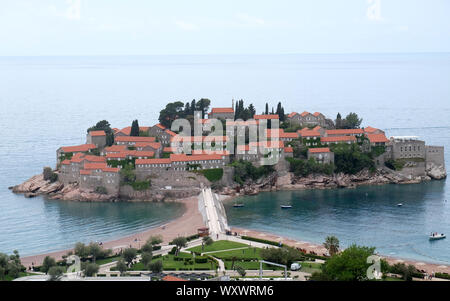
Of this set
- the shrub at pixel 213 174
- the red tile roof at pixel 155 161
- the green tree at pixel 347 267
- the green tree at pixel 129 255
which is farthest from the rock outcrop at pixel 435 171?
the green tree at pixel 129 255

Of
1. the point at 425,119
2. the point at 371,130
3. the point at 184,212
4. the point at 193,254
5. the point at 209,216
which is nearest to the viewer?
the point at 193,254

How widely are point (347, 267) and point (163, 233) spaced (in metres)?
21.8

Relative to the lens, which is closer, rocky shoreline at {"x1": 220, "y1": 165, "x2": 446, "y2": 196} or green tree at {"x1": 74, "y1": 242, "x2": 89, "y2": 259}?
green tree at {"x1": 74, "y1": 242, "x2": 89, "y2": 259}

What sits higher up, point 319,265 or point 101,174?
point 101,174

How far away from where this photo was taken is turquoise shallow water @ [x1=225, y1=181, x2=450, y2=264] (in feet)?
162

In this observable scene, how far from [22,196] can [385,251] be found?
1454 inches

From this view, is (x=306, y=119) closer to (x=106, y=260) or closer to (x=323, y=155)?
(x=323, y=155)

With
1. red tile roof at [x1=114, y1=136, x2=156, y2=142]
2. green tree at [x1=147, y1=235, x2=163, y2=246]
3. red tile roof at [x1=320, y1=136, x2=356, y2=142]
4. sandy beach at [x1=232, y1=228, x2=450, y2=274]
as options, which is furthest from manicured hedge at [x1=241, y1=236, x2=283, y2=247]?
red tile roof at [x1=320, y1=136, x2=356, y2=142]

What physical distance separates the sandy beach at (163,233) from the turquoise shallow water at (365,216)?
331 cm

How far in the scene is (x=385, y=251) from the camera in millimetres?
47281

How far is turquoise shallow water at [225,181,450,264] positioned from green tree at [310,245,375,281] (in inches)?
485

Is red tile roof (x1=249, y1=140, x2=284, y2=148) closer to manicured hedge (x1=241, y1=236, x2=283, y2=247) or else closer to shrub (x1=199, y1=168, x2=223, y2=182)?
shrub (x1=199, y1=168, x2=223, y2=182)
